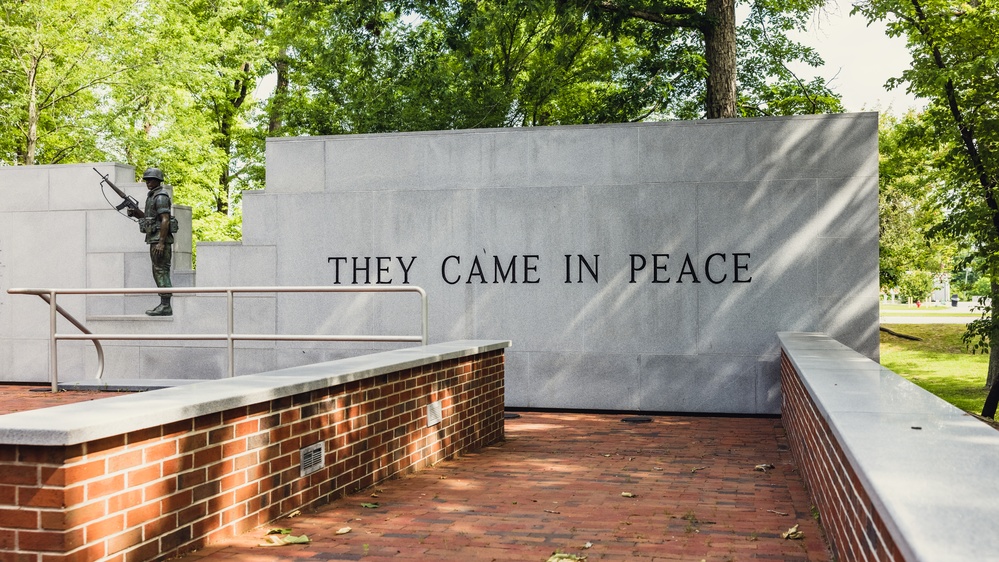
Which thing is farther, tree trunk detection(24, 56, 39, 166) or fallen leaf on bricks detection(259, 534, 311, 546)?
tree trunk detection(24, 56, 39, 166)

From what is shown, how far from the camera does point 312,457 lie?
5.27 m

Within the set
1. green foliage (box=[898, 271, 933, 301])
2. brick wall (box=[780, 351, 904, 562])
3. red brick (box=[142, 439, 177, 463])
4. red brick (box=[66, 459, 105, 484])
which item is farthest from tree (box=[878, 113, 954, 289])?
red brick (box=[66, 459, 105, 484])

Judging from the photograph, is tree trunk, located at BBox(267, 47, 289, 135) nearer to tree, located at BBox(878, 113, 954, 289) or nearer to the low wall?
tree, located at BBox(878, 113, 954, 289)

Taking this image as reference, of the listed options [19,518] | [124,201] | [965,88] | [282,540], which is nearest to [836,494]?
[282,540]

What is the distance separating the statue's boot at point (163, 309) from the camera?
12.0m

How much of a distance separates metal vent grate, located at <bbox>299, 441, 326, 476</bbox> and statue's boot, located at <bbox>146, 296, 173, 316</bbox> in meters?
7.37

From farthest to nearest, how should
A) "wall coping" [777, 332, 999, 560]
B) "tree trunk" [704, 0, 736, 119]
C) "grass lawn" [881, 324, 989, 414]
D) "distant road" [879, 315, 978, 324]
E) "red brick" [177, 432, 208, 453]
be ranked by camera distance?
1. "distant road" [879, 315, 978, 324]
2. "grass lawn" [881, 324, 989, 414]
3. "tree trunk" [704, 0, 736, 119]
4. "red brick" [177, 432, 208, 453]
5. "wall coping" [777, 332, 999, 560]

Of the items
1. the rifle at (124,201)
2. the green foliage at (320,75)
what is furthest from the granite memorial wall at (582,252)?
the green foliage at (320,75)

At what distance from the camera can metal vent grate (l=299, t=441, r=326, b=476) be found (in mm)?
5172

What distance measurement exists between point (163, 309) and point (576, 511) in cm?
817

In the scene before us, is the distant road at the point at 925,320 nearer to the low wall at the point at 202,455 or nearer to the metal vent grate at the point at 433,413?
the metal vent grate at the point at 433,413

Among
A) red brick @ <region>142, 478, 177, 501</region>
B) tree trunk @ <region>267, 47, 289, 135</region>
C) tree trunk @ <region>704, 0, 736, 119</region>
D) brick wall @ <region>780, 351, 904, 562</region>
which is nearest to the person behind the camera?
brick wall @ <region>780, 351, 904, 562</region>

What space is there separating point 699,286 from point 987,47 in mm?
8806

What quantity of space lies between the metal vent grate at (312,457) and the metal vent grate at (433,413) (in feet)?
5.34
